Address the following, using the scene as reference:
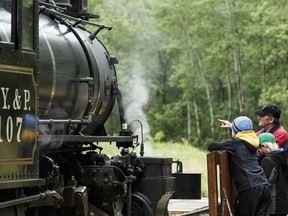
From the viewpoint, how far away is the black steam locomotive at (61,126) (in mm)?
7371

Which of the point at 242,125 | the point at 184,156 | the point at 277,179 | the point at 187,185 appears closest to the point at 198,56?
the point at 184,156

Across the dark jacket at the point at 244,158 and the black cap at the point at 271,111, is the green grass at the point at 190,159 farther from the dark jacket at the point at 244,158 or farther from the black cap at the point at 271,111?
the dark jacket at the point at 244,158

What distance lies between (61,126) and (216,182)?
6.46 ft

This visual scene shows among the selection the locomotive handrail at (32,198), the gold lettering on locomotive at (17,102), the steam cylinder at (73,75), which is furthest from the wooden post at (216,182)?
the gold lettering on locomotive at (17,102)

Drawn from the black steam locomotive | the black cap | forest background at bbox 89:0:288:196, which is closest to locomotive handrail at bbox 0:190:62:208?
the black steam locomotive

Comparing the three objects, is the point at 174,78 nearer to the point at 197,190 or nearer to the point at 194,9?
the point at 194,9

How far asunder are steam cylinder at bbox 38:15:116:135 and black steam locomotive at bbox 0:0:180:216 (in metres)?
0.01

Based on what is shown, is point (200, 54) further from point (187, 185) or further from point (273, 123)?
point (273, 123)

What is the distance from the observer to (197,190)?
1259 cm

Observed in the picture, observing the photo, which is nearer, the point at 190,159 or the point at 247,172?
the point at 247,172

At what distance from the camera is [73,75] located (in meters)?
9.51

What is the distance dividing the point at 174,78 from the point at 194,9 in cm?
480

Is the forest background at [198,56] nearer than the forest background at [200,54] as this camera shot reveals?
Yes

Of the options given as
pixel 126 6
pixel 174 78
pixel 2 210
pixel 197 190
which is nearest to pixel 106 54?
pixel 197 190
